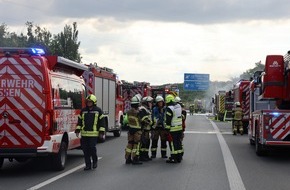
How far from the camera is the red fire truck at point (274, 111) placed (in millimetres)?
13312

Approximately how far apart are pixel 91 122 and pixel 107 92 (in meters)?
9.24

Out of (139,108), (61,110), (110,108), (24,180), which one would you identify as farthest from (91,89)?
(24,180)

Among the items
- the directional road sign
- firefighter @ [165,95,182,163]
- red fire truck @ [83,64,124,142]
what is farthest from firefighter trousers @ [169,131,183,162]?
the directional road sign

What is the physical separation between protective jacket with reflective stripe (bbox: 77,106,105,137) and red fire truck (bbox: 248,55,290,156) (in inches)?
180

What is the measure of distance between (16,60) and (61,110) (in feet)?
4.98

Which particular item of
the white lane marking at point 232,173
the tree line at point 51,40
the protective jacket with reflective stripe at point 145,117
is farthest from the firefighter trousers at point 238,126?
the tree line at point 51,40

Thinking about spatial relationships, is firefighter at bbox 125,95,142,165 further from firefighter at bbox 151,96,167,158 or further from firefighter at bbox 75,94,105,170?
firefighter at bbox 75,94,105,170

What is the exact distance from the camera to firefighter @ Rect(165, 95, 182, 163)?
12.7 metres

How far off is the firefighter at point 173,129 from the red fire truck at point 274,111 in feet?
7.68

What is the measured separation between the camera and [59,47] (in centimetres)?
6147

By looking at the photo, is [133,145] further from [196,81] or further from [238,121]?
[196,81]

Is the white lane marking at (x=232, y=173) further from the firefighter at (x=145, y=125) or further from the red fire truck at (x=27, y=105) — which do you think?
the red fire truck at (x=27, y=105)

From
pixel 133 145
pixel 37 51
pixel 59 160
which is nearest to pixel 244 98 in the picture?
pixel 133 145

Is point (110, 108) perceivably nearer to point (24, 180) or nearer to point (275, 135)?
point (275, 135)
